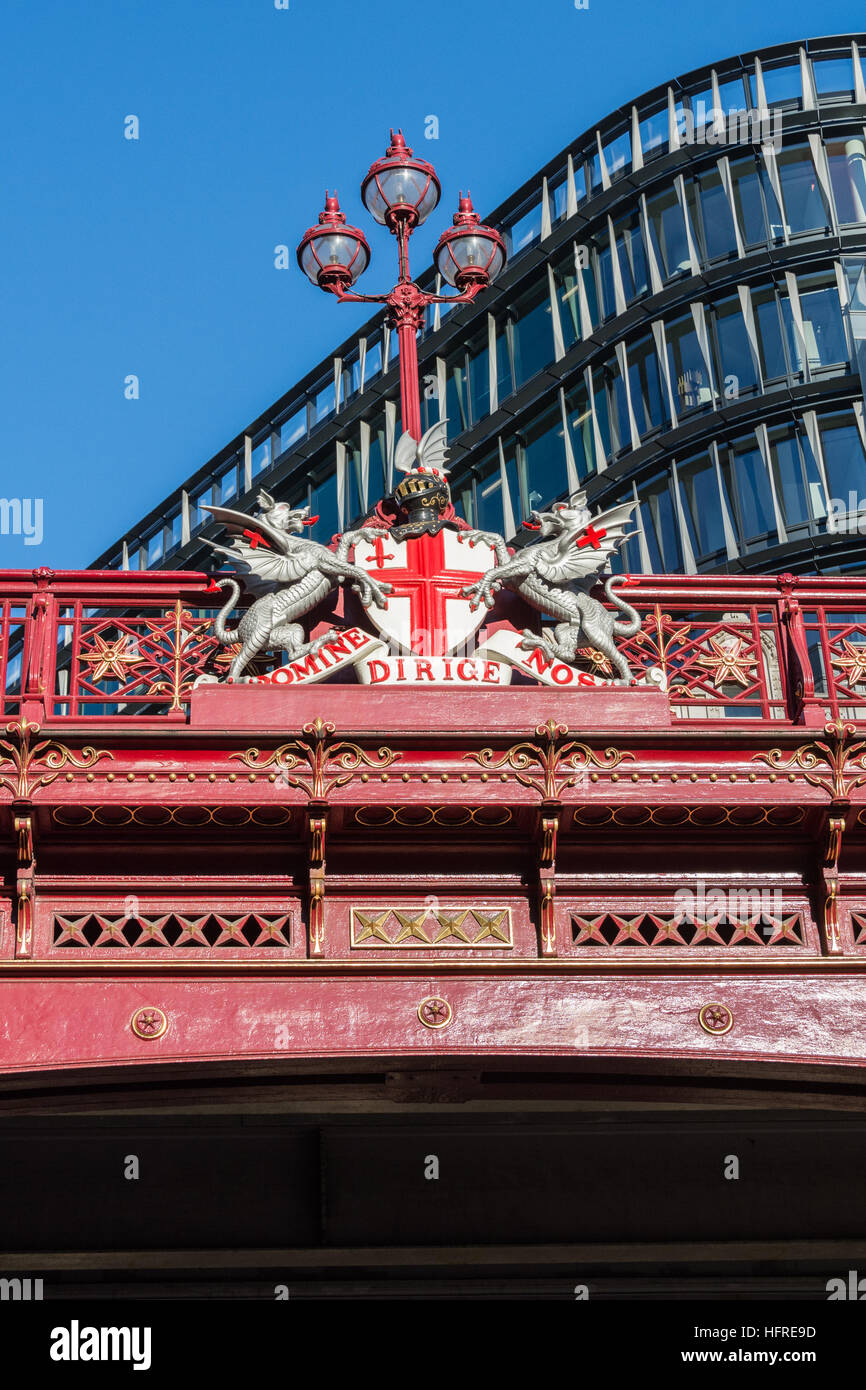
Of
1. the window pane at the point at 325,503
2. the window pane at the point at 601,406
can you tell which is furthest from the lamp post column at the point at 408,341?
the window pane at the point at 325,503

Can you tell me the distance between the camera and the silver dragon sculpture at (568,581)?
13.0 metres

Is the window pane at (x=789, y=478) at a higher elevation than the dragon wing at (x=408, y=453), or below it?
higher

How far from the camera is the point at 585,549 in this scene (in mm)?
13445

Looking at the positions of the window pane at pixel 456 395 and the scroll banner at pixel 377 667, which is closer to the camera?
the scroll banner at pixel 377 667

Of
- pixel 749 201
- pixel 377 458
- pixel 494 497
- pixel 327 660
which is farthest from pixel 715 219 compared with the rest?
pixel 327 660

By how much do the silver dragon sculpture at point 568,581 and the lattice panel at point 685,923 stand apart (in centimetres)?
185

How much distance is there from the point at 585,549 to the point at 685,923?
118 inches

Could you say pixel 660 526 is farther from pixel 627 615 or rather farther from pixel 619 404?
pixel 627 615

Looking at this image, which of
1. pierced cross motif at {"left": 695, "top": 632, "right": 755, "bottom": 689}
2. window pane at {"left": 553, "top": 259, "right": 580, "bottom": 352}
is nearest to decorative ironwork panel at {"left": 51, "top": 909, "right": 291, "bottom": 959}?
pierced cross motif at {"left": 695, "top": 632, "right": 755, "bottom": 689}

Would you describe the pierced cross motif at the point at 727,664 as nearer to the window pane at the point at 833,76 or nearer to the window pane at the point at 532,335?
the window pane at the point at 532,335

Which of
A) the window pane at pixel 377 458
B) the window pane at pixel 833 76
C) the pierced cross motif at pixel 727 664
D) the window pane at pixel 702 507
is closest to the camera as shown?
the pierced cross motif at pixel 727 664

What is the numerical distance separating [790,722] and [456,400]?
136ft
